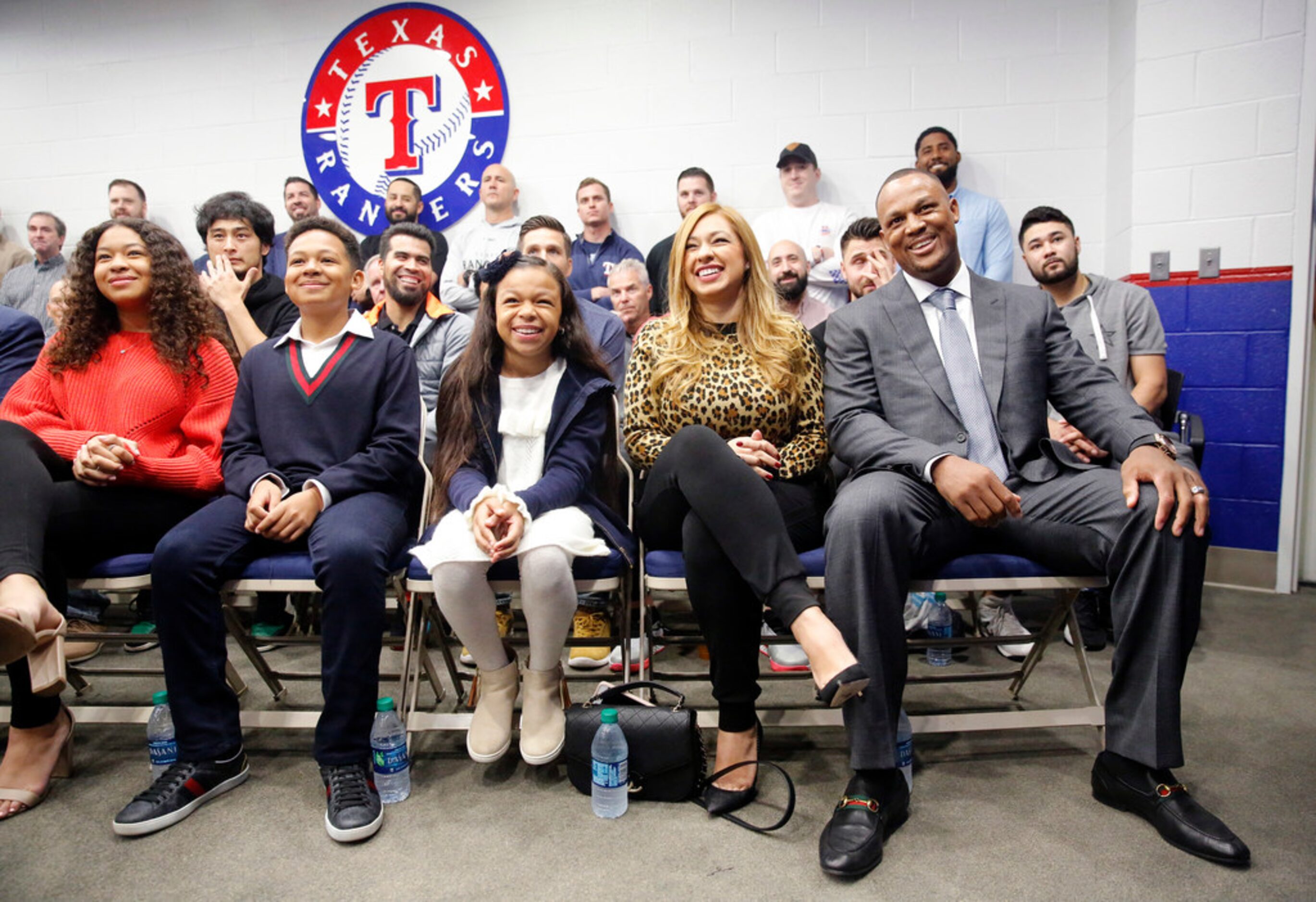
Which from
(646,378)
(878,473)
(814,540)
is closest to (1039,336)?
(878,473)

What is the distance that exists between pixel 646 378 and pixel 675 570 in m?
0.54

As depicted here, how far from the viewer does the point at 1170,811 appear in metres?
1.45

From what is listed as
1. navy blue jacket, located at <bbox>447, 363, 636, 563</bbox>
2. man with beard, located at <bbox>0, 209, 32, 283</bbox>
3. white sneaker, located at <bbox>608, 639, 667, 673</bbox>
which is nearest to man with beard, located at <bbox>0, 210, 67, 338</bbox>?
man with beard, located at <bbox>0, 209, 32, 283</bbox>

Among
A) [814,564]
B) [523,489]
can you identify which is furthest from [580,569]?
[814,564]

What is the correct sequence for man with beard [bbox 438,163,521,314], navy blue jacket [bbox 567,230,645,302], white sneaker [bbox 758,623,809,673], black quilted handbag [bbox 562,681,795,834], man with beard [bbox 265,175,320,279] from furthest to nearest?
man with beard [bbox 265,175,320,279] → man with beard [bbox 438,163,521,314] → navy blue jacket [bbox 567,230,645,302] → white sneaker [bbox 758,623,809,673] → black quilted handbag [bbox 562,681,795,834]

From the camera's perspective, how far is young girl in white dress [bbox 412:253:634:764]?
1707 millimetres

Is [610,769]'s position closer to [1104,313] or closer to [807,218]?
[1104,313]

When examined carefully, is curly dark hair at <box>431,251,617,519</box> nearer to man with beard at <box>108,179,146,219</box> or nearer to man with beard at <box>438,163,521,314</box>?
man with beard at <box>438,163,521,314</box>

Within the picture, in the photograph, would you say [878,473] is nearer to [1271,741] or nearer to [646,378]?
[646,378]

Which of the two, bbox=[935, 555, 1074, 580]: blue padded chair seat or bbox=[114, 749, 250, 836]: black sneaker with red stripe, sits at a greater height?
bbox=[935, 555, 1074, 580]: blue padded chair seat

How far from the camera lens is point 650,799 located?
164cm

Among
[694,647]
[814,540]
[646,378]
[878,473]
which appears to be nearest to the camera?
[878,473]

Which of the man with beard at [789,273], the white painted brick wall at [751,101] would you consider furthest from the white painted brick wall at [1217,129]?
the man with beard at [789,273]

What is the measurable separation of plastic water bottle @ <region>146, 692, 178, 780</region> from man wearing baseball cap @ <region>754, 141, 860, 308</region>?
310 centimetres
